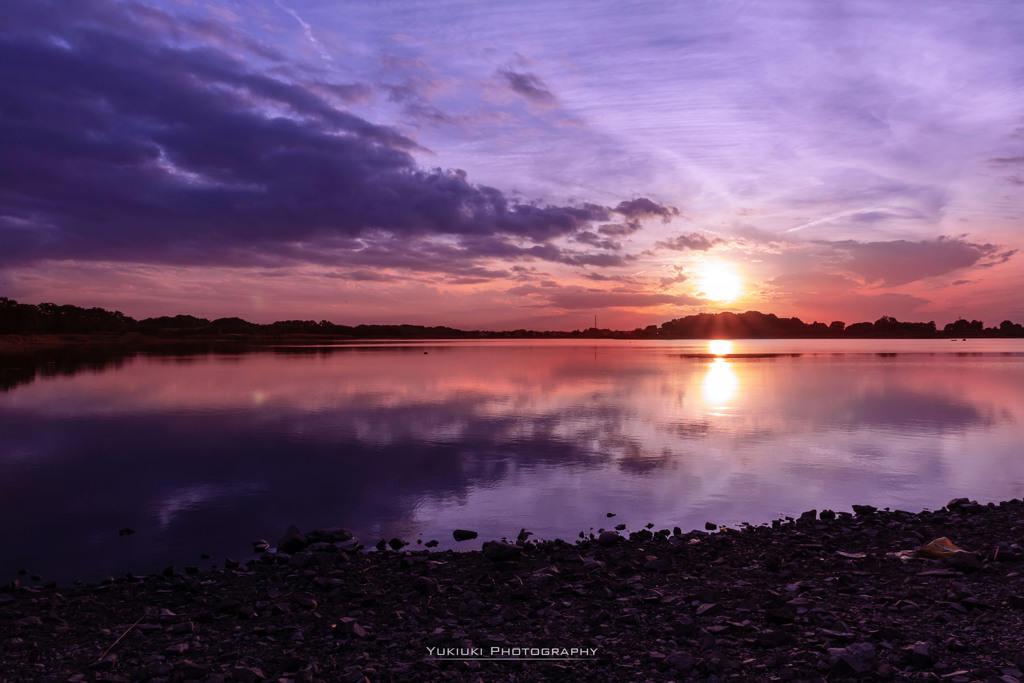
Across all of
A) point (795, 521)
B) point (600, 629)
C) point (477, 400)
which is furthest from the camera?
point (477, 400)

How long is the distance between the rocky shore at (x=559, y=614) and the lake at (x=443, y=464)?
75.5 inches

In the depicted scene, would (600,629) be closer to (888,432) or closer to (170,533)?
(170,533)

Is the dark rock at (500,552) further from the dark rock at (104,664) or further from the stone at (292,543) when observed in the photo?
the dark rock at (104,664)

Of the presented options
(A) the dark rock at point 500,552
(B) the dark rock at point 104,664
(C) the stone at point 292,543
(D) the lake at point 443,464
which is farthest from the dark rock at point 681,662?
(C) the stone at point 292,543

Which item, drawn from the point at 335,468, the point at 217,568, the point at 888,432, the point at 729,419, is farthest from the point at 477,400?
the point at 217,568

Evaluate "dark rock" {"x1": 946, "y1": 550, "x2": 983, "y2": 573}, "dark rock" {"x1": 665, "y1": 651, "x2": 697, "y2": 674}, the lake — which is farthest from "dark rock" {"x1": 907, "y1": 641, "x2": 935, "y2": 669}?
the lake

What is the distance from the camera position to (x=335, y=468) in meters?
19.8

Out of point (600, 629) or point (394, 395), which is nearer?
point (600, 629)

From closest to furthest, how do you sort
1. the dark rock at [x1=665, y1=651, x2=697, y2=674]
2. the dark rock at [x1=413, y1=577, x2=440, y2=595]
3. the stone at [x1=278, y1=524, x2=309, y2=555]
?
the dark rock at [x1=665, y1=651, x2=697, y2=674] < the dark rock at [x1=413, y1=577, x2=440, y2=595] < the stone at [x1=278, y1=524, x2=309, y2=555]

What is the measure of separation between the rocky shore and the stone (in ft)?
0.14

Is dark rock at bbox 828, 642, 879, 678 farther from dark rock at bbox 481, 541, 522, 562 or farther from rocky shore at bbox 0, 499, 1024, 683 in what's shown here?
dark rock at bbox 481, 541, 522, 562

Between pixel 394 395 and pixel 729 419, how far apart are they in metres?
22.1

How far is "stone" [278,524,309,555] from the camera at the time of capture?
39.6 feet

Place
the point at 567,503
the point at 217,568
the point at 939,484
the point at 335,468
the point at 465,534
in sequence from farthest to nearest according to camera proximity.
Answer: the point at 335,468, the point at 939,484, the point at 567,503, the point at 465,534, the point at 217,568
